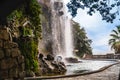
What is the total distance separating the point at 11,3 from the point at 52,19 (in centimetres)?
4747

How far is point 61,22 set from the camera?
58125mm

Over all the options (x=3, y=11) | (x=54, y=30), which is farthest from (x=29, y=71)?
(x=54, y=30)

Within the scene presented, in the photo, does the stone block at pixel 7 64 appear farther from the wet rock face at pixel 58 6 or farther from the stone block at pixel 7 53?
the wet rock face at pixel 58 6

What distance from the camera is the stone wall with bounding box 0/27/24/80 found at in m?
16.6

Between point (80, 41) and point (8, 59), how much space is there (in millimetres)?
50645

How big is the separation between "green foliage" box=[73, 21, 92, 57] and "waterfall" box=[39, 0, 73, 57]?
12.1 ft

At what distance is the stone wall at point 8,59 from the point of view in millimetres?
16641

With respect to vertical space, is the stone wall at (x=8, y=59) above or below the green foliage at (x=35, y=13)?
below

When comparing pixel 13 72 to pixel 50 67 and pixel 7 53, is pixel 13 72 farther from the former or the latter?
pixel 50 67

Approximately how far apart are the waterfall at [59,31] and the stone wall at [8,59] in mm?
29996

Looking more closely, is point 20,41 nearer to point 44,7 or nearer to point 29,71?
point 29,71

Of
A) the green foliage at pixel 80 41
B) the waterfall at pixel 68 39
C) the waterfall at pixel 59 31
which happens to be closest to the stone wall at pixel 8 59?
the waterfall at pixel 59 31

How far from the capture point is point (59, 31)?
5725 centimetres

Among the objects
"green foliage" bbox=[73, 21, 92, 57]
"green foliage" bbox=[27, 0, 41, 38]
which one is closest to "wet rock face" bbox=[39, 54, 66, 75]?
"green foliage" bbox=[27, 0, 41, 38]
